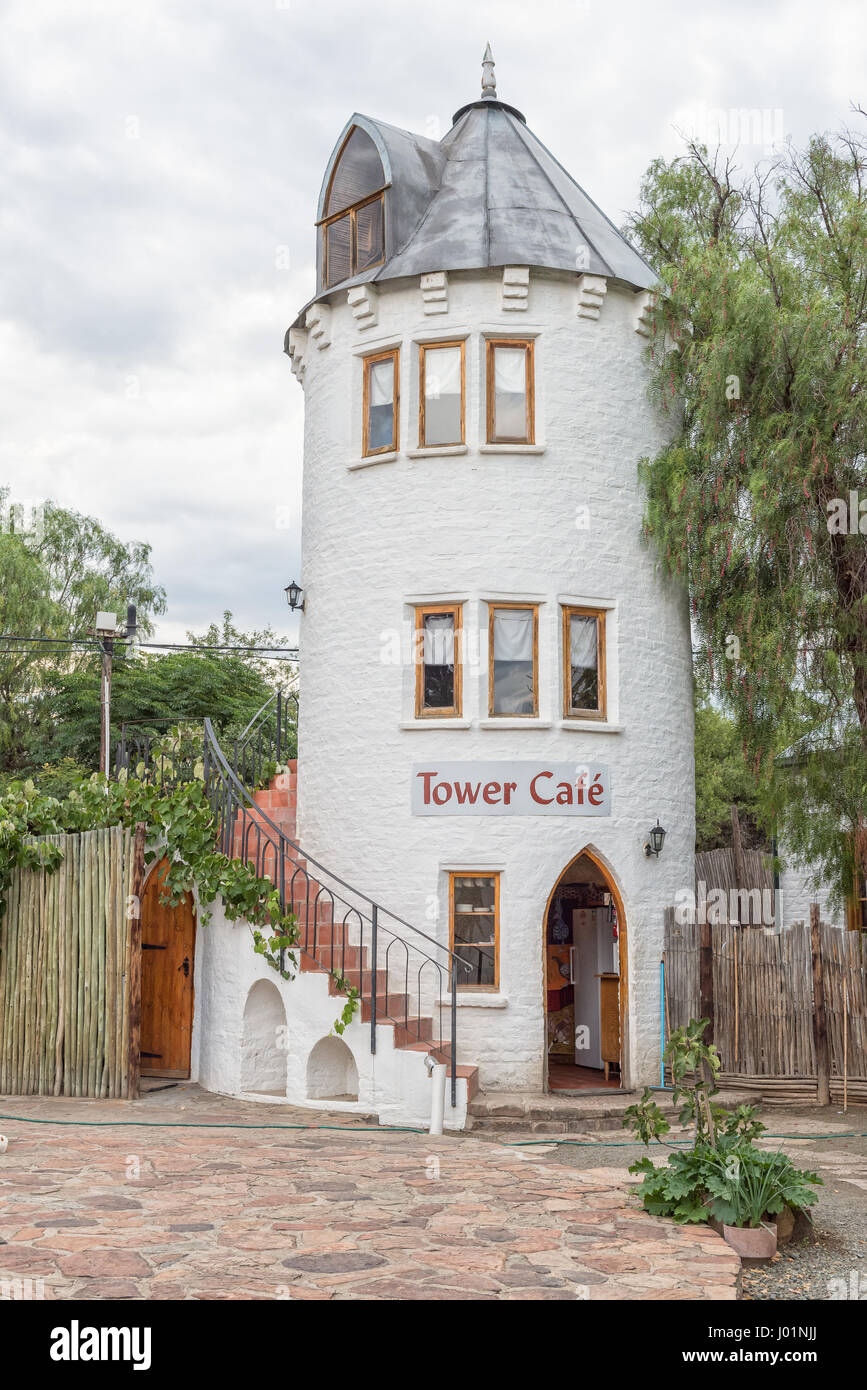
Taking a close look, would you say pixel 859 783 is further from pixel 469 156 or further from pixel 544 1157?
pixel 469 156

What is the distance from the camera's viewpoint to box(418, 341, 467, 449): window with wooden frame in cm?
1352

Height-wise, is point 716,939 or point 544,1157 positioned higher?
point 716,939

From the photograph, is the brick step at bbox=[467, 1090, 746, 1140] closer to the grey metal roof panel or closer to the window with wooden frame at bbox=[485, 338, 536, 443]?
the window with wooden frame at bbox=[485, 338, 536, 443]

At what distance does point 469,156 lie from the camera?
15008 mm

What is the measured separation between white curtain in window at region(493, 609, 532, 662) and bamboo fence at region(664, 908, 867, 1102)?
3266mm

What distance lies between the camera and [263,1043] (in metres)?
12.7

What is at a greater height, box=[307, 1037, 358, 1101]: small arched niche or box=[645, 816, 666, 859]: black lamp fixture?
box=[645, 816, 666, 859]: black lamp fixture

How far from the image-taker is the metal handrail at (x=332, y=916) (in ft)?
39.1

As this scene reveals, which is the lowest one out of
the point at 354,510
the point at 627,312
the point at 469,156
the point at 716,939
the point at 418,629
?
the point at 716,939

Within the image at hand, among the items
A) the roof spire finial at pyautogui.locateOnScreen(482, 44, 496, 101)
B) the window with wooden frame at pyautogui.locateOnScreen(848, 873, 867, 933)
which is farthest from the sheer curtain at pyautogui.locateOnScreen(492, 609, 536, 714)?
the roof spire finial at pyautogui.locateOnScreen(482, 44, 496, 101)
